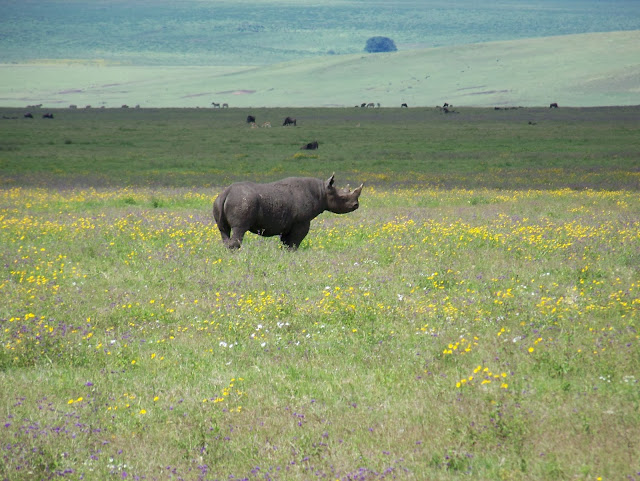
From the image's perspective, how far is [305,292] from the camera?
1166 centimetres

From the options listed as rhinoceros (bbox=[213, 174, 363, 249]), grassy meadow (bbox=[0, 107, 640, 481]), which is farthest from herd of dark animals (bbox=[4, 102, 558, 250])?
grassy meadow (bbox=[0, 107, 640, 481])

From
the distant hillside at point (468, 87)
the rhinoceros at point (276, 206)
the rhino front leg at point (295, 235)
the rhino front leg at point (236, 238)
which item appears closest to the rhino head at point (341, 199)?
the rhinoceros at point (276, 206)

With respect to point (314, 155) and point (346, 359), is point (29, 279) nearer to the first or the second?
point (346, 359)

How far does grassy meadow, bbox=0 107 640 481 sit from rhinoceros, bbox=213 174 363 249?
1.52 ft

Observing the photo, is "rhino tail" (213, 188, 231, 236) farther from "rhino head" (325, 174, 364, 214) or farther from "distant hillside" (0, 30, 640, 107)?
"distant hillside" (0, 30, 640, 107)

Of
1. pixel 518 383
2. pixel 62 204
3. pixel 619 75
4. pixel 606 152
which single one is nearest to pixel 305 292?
pixel 518 383

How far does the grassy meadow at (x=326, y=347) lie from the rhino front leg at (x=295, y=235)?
34 centimetres

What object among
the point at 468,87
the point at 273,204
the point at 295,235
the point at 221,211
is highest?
the point at 468,87

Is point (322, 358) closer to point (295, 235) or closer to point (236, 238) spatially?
point (236, 238)

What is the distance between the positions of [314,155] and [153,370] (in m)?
38.0

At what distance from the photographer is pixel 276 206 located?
14.9m

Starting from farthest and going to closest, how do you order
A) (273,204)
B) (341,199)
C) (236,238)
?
(341,199)
(273,204)
(236,238)

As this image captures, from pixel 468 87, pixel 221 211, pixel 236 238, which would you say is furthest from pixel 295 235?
pixel 468 87

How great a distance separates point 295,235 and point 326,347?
263 inches
